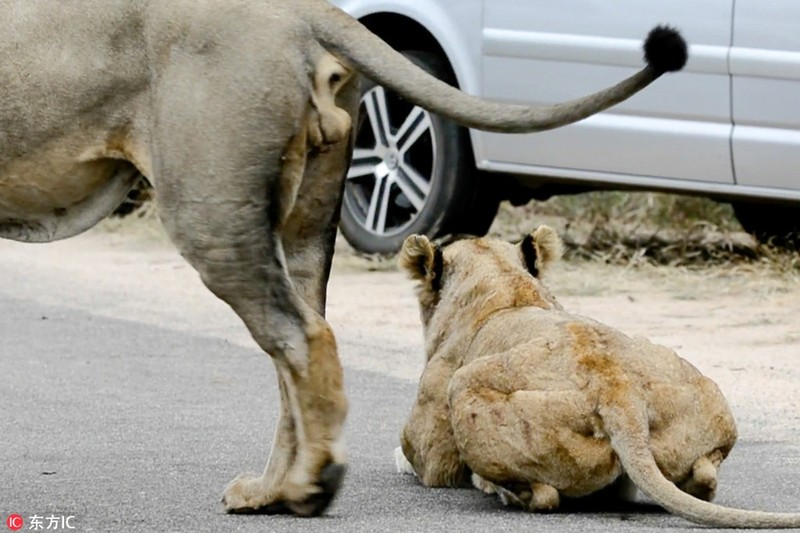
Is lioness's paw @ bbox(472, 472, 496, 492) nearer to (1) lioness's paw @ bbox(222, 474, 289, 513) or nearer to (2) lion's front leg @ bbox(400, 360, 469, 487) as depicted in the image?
(2) lion's front leg @ bbox(400, 360, 469, 487)

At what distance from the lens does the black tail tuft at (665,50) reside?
493cm

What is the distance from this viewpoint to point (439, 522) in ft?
17.0

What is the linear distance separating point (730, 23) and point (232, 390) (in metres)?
3.13

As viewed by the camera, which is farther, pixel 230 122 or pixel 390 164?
pixel 390 164

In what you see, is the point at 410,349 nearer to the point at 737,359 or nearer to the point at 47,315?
the point at 737,359

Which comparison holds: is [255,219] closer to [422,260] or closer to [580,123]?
[422,260]

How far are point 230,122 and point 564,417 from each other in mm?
1129

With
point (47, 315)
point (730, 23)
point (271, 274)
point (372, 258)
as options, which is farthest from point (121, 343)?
point (271, 274)

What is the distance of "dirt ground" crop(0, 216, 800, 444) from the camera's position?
797cm

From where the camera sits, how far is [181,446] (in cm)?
640

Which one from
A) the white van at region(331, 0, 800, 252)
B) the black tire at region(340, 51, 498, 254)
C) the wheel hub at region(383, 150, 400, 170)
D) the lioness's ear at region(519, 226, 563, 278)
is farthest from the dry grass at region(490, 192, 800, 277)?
the lioness's ear at region(519, 226, 563, 278)

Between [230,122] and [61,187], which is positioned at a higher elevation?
[230,122]

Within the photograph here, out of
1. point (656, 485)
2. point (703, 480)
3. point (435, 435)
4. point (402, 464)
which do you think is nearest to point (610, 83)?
point (402, 464)

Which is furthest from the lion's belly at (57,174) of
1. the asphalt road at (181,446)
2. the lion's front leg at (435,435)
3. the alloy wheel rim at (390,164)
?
the alloy wheel rim at (390,164)
